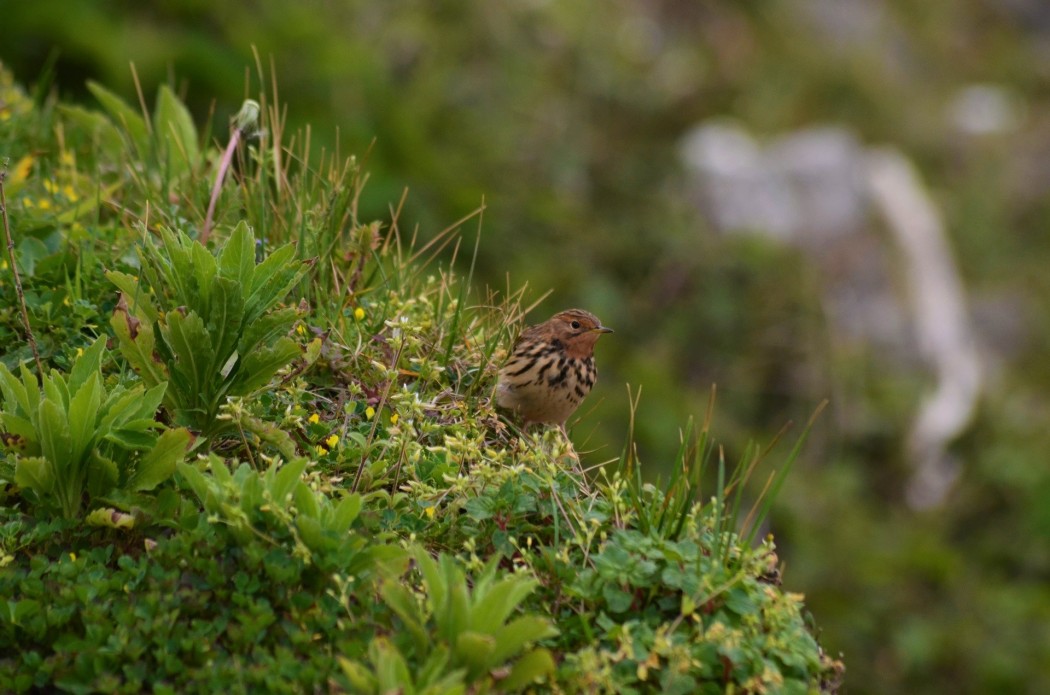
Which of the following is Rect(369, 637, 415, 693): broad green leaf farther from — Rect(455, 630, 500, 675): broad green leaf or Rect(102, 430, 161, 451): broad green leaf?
Rect(102, 430, 161, 451): broad green leaf

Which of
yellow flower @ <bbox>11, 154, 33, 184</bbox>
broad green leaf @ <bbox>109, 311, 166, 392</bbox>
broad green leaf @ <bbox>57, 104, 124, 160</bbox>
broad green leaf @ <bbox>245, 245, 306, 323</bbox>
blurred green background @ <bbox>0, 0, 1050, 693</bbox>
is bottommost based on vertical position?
blurred green background @ <bbox>0, 0, 1050, 693</bbox>

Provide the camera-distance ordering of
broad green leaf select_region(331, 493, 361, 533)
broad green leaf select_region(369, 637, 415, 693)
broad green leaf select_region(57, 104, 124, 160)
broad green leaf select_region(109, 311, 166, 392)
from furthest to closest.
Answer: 1. broad green leaf select_region(57, 104, 124, 160)
2. broad green leaf select_region(109, 311, 166, 392)
3. broad green leaf select_region(331, 493, 361, 533)
4. broad green leaf select_region(369, 637, 415, 693)

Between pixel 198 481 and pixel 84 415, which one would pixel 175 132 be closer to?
pixel 84 415

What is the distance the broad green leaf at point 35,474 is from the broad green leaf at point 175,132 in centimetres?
211

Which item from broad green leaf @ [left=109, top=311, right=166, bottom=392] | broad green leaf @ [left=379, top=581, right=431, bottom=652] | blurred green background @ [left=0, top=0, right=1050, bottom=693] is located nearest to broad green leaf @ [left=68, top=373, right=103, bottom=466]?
broad green leaf @ [left=109, top=311, right=166, bottom=392]

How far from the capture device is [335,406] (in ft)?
12.3

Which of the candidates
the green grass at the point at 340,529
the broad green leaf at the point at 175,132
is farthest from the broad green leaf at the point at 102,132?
the green grass at the point at 340,529

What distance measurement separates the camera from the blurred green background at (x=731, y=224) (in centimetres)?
841

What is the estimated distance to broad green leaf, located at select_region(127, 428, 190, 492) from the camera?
10.4ft

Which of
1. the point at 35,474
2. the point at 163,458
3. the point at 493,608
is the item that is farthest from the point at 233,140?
the point at 493,608

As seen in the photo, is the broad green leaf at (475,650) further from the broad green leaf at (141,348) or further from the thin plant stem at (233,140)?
the thin plant stem at (233,140)

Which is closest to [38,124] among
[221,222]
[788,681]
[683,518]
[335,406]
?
[221,222]

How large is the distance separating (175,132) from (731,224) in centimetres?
737

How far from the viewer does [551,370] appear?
4.16 metres
